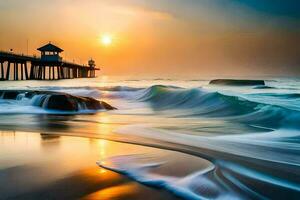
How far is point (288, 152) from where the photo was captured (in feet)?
24.2

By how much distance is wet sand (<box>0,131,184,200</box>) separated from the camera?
14.4 feet

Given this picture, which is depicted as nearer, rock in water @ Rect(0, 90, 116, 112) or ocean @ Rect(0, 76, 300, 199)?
ocean @ Rect(0, 76, 300, 199)

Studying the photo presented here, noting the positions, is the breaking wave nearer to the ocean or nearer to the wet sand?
the ocean

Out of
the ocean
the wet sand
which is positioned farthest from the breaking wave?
the wet sand

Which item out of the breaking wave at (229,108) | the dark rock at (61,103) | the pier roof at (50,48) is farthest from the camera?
the pier roof at (50,48)

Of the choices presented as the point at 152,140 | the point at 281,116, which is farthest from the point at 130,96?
the point at 152,140

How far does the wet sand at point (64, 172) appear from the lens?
4.39 metres

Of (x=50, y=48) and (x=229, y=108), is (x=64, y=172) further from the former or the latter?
(x=50, y=48)

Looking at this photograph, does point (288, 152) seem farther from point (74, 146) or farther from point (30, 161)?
point (30, 161)

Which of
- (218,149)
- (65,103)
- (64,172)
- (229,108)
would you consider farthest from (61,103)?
(64,172)

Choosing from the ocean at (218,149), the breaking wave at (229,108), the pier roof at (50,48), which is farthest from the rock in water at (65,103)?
the pier roof at (50,48)

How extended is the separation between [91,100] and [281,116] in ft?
26.9

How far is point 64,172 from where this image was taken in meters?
5.35

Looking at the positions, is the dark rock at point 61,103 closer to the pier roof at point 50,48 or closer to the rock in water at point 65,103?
the rock in water at point 65,103
